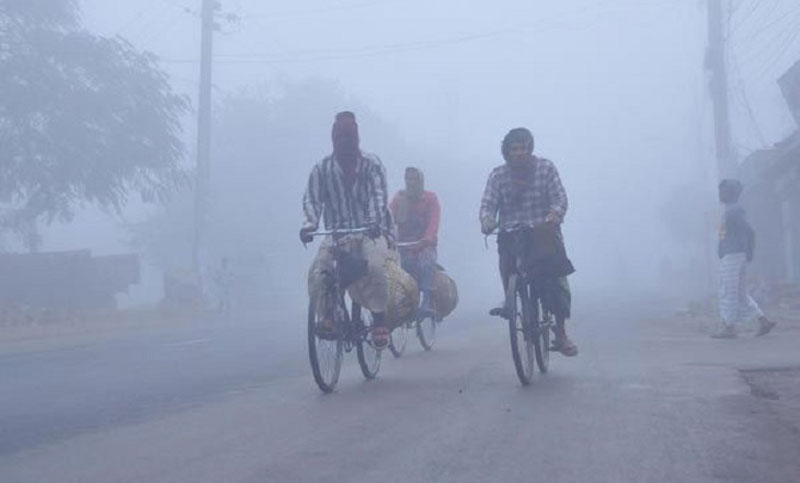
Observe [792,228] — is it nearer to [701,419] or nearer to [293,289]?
[293,289]

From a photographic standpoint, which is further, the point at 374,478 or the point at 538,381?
the point at 538,381

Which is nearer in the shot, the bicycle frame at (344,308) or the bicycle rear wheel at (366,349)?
the bicycle frame at (344,308)

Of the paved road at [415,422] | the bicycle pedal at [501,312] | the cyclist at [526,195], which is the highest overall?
the cyclist at [526,195]

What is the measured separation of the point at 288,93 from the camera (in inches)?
2256

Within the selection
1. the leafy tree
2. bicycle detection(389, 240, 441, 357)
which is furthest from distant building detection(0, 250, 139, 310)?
bicycle detection(389, 240, 441, 357)

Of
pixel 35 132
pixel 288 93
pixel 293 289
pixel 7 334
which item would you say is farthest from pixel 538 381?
pixel 288 93

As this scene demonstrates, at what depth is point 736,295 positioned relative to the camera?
14.3 meters

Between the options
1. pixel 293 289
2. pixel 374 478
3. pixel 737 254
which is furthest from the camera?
pixel 293 289

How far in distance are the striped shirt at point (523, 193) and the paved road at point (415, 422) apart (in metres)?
1.28

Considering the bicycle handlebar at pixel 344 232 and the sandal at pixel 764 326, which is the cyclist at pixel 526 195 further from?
the sandal at pixel 764 326

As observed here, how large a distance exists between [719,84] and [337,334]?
76.8 ft

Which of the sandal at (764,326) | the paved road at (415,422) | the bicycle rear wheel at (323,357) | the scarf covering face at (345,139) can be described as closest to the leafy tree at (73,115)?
the paved road at (415,422)

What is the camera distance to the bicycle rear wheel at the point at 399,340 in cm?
1143

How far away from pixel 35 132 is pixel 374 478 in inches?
1088
